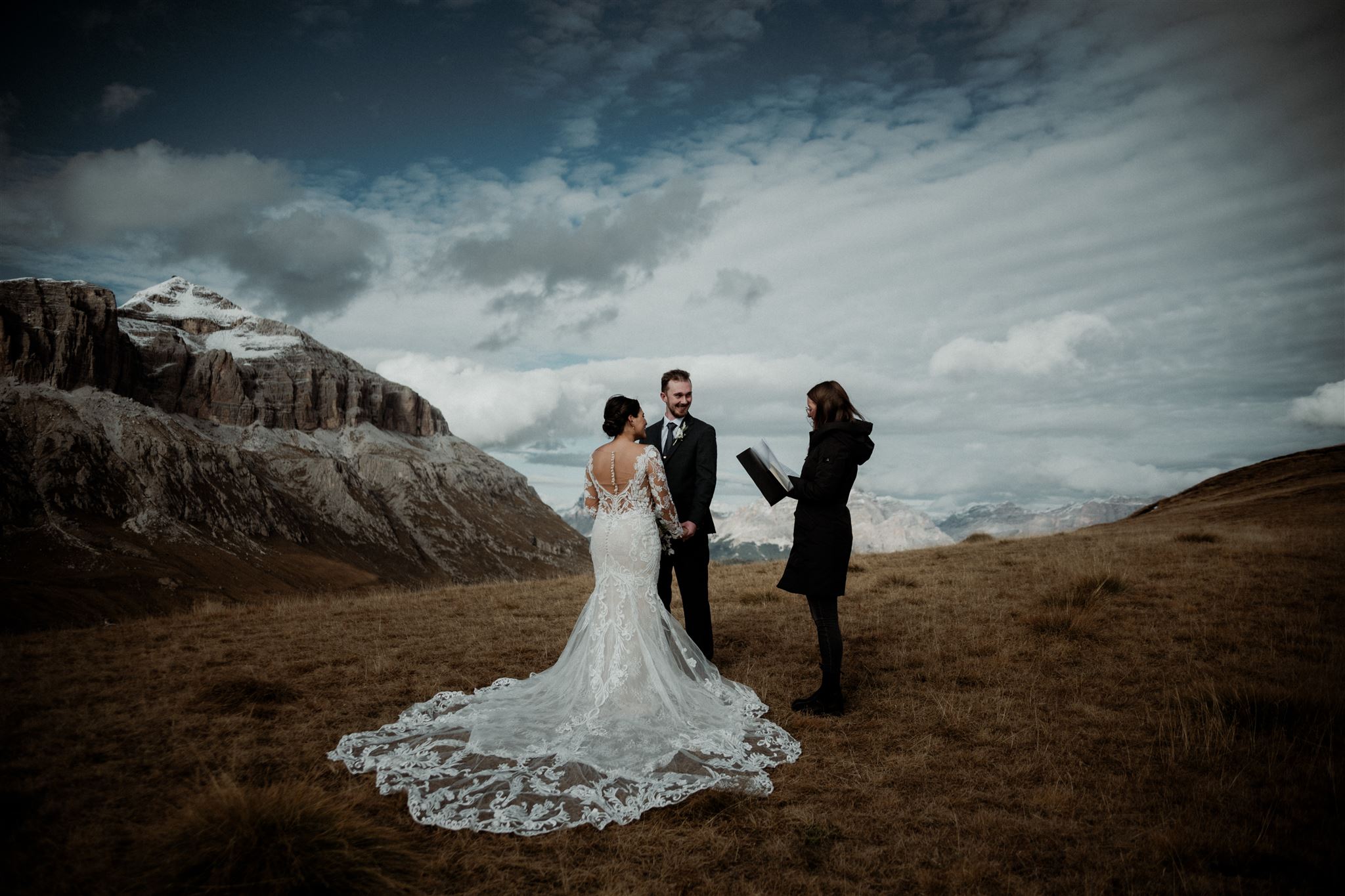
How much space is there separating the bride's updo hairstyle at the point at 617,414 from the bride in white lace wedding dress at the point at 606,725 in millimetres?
15

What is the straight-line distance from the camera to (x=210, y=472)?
91312 mm

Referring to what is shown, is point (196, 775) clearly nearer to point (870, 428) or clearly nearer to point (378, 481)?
point (870, 428)

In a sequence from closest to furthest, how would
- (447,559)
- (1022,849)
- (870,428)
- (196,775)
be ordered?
(1022,849) → (196,775) → (870,428) → (447,559)

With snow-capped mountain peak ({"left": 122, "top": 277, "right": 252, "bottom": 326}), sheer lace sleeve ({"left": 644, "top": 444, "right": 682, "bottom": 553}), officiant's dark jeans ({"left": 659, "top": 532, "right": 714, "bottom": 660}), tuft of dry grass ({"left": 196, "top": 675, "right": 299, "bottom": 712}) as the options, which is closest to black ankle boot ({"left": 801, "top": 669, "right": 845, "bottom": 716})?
officiant's dark jeans ({"left": 659, "top": 532, "right": 714, "bottom": 660})

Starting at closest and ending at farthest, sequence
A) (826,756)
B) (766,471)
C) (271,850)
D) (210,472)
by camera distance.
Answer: (271,850) → (826,756) → (766,471) → (210,472)

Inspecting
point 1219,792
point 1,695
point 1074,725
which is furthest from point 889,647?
point 1,695

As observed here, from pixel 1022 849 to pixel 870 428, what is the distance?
333 centimetres

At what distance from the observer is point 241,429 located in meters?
129

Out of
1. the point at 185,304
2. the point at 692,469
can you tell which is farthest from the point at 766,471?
the point at 185,304

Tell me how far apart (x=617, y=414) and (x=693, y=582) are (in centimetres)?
218

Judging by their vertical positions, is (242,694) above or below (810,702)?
above

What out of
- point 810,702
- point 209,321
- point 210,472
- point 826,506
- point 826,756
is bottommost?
point 826,756

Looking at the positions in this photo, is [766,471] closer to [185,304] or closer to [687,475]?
[687,475]

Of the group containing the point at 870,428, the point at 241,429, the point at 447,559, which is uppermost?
the point at 241,429
